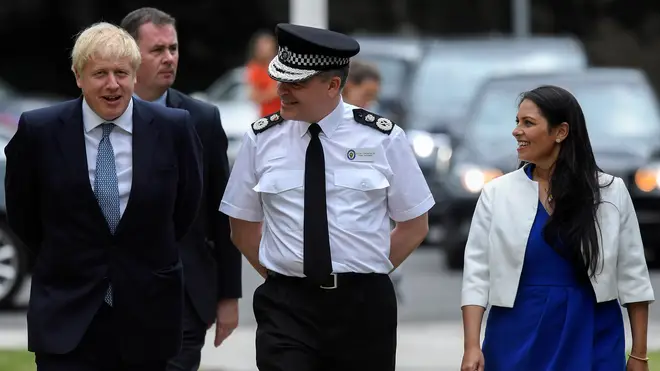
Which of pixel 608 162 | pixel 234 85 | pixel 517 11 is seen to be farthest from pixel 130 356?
pixel 517 11

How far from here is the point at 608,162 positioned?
13.2 m

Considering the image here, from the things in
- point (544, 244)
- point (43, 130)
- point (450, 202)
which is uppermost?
point (43, 130)

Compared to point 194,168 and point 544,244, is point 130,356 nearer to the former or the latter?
point 194,168

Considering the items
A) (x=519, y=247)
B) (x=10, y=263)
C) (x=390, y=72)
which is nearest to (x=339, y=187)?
(x=519, y=247)

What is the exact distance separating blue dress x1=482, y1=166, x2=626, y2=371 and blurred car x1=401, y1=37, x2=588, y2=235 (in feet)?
34.8

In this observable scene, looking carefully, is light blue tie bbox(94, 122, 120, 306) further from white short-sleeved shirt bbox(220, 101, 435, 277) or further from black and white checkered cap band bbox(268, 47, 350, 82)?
black and white checkered cap band bbox(268, 47, 350, 82)

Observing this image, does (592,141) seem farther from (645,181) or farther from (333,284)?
(333,284)

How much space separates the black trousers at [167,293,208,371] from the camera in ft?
20.5

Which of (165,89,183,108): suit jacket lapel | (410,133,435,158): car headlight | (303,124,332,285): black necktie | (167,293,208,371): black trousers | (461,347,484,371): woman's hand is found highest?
(165,89,183,108): suit jacket lapel

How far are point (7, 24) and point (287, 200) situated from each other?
1409 inches

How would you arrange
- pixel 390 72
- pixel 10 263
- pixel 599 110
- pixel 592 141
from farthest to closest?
1. pixel 390 72
2. pixel 599 110
3. pixel 592 141
4. pixel 10 263

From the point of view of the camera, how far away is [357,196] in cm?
546

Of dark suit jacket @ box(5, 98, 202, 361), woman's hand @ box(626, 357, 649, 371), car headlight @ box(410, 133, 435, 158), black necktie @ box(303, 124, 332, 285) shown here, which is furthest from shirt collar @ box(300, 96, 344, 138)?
car headlight @ box(410, 133, 435, 158)

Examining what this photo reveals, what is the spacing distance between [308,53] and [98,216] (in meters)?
0.88
